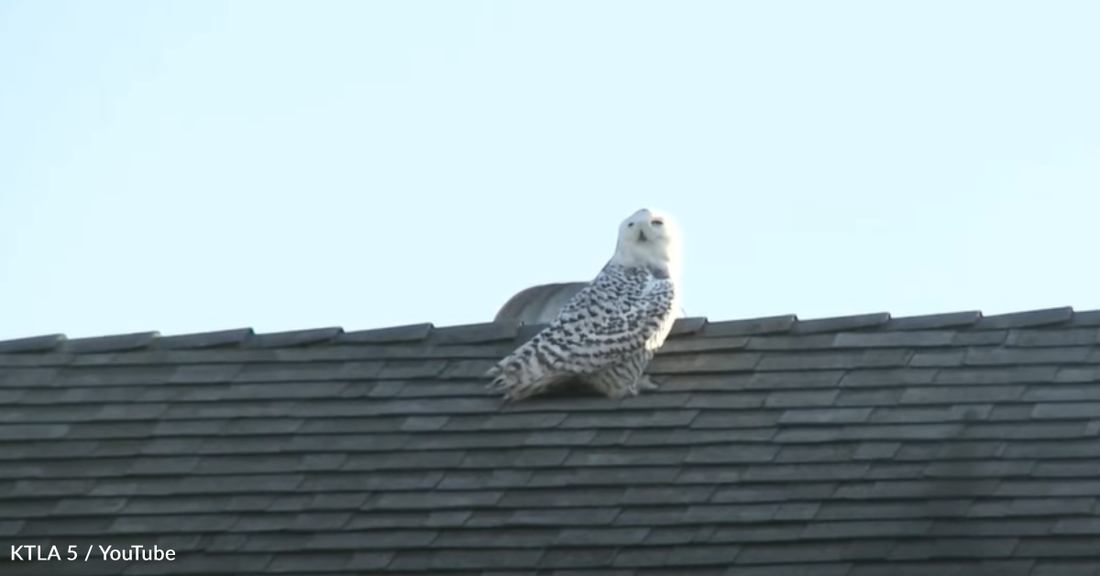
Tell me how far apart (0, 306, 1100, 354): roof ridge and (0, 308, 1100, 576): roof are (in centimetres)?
1

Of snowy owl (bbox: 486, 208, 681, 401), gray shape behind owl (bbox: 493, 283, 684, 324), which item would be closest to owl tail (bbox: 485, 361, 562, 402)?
snowy owl (bbox: 486, 208, 681, 401)

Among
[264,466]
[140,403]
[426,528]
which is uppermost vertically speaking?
[140,403]

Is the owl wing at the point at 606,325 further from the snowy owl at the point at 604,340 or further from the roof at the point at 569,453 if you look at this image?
the roof at the point at 569,453

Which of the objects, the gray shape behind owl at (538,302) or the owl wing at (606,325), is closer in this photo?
the owl wing at (606,325)

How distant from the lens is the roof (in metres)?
7.52

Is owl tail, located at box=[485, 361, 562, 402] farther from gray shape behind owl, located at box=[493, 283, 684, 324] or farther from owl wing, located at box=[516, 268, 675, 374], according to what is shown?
gray shape behind owl, located at box=[493, 283, 684, 324]

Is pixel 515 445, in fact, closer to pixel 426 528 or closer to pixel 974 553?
pixel 426 528

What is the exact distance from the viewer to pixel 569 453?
8180 mm

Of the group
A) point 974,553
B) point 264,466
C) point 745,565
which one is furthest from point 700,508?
point 264,466

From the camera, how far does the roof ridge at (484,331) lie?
8.76 metres

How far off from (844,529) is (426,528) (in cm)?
126

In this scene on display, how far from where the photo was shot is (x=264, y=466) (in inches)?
325

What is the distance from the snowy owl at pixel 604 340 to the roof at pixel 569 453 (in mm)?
71

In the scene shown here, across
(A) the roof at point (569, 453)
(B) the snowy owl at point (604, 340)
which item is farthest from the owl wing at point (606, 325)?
(A) the roof at point (569, 453)
